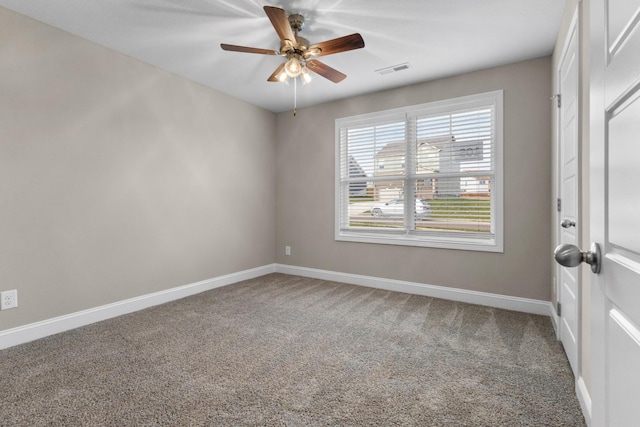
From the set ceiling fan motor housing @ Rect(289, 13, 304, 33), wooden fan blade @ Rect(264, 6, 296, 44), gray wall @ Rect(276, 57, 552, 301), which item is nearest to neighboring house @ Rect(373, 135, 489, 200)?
gray wall @ Rect(276, 57, 552, 301)

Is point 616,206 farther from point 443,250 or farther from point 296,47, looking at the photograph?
point 443,250

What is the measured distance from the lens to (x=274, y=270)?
494 cm

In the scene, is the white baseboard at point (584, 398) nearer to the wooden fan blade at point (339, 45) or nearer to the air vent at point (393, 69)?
the wooden fan blade at point (339, 45)

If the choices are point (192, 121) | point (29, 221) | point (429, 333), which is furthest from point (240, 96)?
point (429, 333)

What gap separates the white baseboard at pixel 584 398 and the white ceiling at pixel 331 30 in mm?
2495

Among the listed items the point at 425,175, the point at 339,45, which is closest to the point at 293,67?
the point at 339,45

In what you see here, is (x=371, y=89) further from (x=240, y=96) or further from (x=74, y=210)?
(x=74, y=210)

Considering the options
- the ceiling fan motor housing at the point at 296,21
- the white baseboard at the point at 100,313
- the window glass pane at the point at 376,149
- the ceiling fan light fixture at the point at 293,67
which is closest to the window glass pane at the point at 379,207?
the window glass pane at the point at 376,149

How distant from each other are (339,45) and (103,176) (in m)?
2.40

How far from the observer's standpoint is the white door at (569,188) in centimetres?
189

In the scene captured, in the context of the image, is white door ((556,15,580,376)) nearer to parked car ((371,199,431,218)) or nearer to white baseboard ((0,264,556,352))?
white baseboard ((0,264,556,352))

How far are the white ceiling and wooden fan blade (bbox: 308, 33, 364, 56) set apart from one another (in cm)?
30

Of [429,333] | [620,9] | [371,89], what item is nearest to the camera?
[620,9]

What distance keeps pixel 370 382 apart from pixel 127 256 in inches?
102
